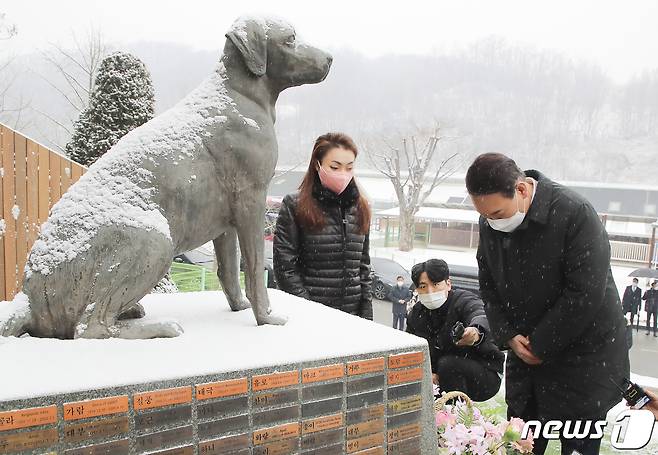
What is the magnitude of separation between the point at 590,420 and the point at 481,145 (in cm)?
2590

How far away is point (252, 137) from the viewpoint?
2.07m

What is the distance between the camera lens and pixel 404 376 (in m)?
2.06

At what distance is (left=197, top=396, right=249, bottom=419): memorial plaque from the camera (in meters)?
1.65

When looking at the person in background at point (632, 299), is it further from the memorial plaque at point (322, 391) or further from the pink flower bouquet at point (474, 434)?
the memorial plaque at point (322, 391)

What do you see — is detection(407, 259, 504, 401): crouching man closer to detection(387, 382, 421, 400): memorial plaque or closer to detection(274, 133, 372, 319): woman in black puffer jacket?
detection(274, 133, 372, 319): woman in black puffer jacket

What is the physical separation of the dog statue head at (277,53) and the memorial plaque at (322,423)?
1.30m

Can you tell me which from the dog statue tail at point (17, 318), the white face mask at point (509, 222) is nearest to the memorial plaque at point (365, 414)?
the white face mask at point (509, 222)

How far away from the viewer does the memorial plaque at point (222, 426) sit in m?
1.66

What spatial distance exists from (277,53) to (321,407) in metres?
1.34

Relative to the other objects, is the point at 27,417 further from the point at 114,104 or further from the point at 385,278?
the point at 385,278

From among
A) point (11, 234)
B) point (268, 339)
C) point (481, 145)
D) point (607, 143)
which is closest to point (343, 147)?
point (268, 339)

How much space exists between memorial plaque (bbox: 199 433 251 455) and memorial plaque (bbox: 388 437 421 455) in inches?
24.1

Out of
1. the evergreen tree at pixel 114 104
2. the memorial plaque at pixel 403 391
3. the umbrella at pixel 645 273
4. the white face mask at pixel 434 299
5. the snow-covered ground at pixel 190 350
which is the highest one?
the evergreen tree at pixel 114 104

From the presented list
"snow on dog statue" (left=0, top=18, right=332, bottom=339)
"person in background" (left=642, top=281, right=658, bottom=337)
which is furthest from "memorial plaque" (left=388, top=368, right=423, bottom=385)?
"person in background" (left=642, top=281, right=658, bottom=337)
